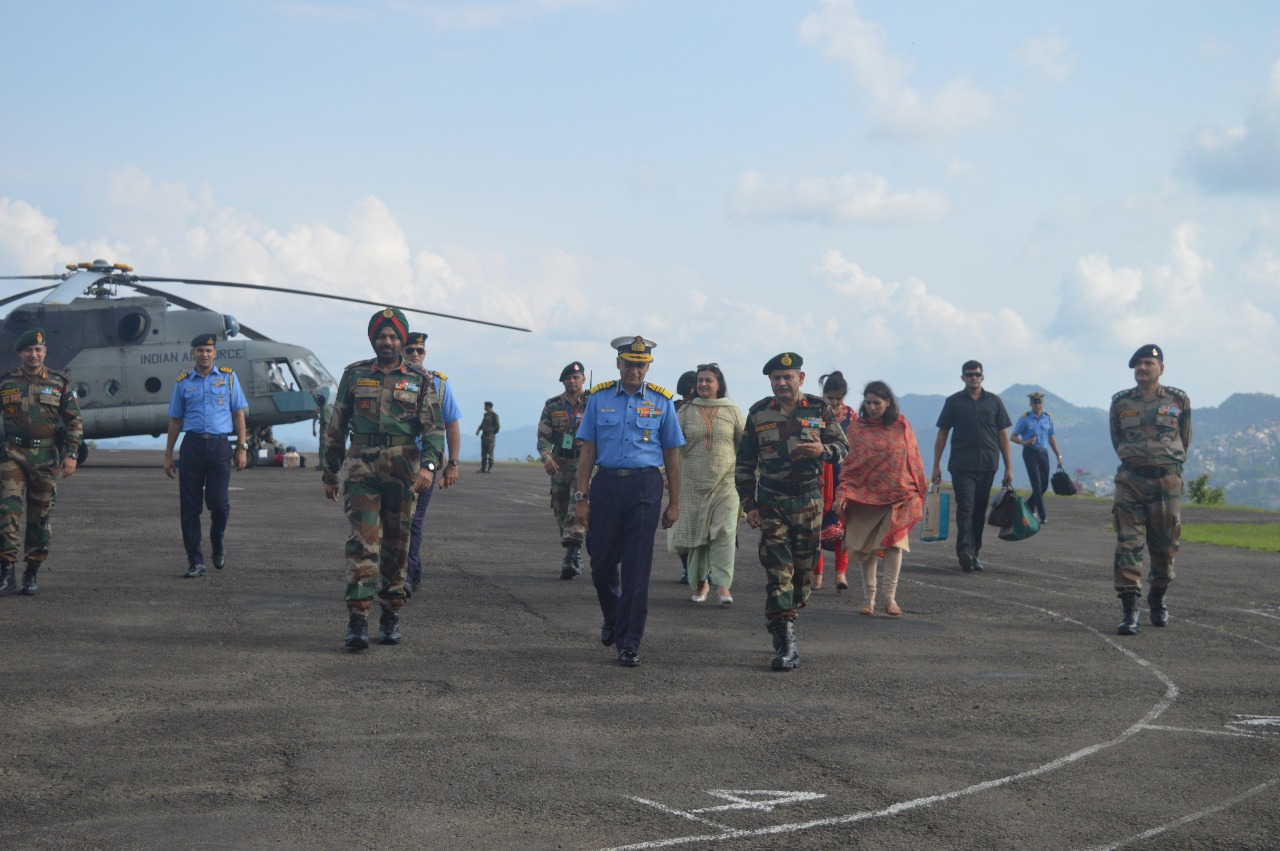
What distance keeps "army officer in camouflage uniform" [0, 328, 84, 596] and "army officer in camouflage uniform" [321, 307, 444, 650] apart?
328 cm

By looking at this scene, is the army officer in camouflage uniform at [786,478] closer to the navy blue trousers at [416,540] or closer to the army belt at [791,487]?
the army belt at [791,487]

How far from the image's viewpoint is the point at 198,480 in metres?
12.1

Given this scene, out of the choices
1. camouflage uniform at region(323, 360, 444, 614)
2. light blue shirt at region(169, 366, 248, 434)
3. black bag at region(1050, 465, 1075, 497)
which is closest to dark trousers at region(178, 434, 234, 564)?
light blue shirt at region(169, 366, 248, 434)

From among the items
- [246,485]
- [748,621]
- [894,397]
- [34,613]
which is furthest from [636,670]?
[246,485]

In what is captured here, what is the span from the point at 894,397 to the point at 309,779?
6.68 m

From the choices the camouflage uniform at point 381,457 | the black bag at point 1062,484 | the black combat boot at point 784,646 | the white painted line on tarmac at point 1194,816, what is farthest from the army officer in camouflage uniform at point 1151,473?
the camouflage uniform at point 381,457

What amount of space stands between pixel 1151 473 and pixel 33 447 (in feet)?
30.2

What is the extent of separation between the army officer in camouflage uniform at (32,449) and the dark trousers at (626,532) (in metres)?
4.91

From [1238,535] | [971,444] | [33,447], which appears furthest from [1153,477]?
[1238,535]

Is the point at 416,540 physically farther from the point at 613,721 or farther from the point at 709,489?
the point at 613,721

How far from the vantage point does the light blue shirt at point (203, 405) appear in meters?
12.1

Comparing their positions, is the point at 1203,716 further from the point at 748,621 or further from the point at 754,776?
the point at 748,621

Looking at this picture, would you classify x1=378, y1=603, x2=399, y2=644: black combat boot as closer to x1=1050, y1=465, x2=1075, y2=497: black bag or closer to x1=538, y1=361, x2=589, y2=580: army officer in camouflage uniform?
x1=538, y1=361, x2=589, y2=580: army officer in camouflage uniform

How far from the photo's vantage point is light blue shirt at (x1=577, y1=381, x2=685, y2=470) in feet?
28.0
